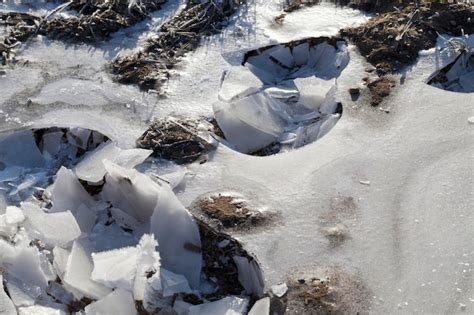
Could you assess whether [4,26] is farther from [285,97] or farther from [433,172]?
[433,172]

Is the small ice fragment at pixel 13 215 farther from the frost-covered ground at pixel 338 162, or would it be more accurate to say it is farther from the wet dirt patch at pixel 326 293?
the wet dirt patch at pixel 326 293

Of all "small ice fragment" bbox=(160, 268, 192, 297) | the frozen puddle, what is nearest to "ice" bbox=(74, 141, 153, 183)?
the frozen puddle

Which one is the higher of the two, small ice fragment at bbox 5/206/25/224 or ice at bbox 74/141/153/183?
ice at bbox 74/141/153/183

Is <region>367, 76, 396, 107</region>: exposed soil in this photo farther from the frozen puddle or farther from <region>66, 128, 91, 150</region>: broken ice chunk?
<region>66, 128, 91, 150</region>: broken ice chunk

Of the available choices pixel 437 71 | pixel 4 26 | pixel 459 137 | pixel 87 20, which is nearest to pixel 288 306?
pixel 459 137

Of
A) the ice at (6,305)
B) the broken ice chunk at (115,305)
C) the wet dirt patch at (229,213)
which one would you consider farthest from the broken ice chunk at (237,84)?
the ice at (6,305)

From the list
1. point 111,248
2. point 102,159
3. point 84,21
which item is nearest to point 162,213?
point 111,248

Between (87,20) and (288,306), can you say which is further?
(87,20)
